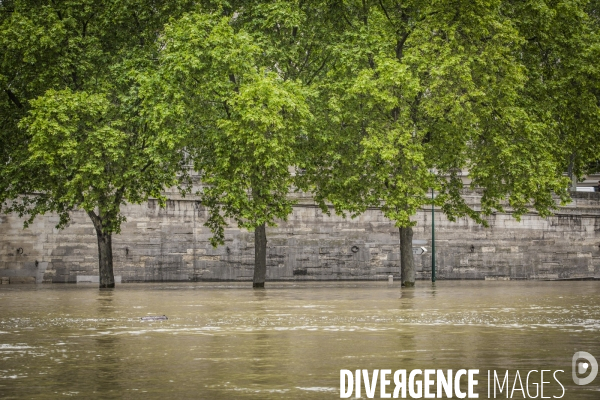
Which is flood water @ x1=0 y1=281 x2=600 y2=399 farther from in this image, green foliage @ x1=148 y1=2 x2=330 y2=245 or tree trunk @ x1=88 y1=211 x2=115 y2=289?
tree trunk @ x1=88 y1=211 x2=115 y2=289

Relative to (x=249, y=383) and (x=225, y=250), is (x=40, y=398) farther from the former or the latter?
(x=225, y=250)

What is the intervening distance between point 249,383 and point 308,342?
3865 millimetres

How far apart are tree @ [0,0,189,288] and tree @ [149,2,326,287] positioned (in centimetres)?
113

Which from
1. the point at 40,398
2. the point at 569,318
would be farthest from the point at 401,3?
the point at 40,398

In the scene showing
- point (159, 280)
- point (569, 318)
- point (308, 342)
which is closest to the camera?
point (308, 342)

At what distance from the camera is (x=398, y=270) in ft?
151

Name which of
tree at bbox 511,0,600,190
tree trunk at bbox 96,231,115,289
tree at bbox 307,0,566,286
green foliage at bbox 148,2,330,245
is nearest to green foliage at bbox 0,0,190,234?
tree trunk at bbox 96,231,115,289

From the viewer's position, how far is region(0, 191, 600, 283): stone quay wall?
40750 mm

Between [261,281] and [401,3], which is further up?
[401,3]

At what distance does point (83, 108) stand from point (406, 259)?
11.5 m

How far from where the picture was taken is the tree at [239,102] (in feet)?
99.8

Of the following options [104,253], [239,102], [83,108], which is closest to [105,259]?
[104,253]

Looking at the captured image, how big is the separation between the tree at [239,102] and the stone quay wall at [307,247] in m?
9.85

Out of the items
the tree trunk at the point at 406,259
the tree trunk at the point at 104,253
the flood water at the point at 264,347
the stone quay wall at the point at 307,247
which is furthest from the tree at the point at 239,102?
the flood water at the point at 264,347
